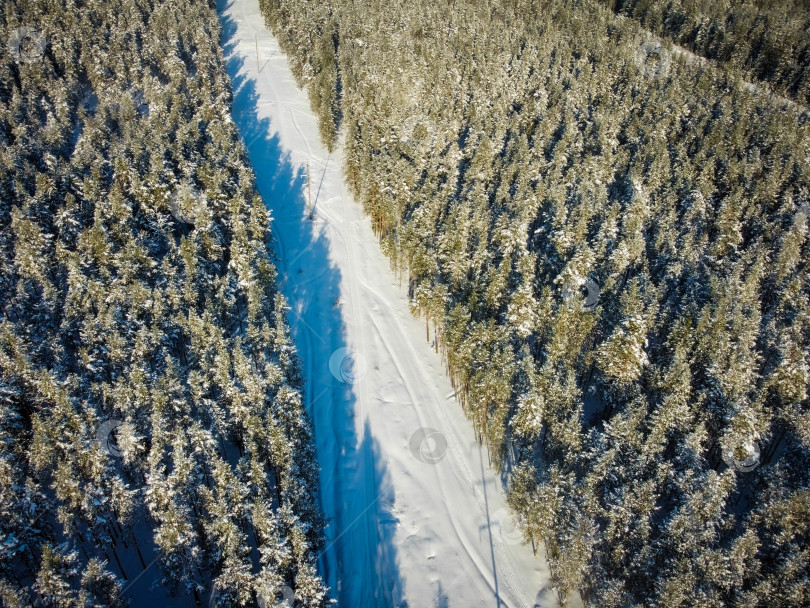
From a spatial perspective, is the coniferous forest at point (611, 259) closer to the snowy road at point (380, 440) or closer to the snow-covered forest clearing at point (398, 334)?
the snow-covered forest clearing at point (398, 334)

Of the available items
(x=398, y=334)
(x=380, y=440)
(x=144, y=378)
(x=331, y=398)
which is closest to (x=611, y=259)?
(x=398, y=334)

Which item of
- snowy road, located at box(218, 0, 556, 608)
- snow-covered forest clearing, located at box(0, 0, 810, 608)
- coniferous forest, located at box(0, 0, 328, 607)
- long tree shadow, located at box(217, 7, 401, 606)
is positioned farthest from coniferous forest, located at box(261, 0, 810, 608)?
coniferous forest, located at box(0, 0, 328, 607)

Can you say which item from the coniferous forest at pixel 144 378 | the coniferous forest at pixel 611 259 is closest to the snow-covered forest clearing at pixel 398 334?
the coniferous forest at pixel 144 378

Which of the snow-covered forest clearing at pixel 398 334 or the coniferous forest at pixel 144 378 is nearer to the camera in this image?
the coniferous forest at pixel 144 378

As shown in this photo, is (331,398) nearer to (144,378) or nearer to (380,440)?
(380,440)

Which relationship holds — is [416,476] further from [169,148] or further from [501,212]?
[169,148]

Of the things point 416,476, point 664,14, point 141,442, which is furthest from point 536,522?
point 664,14
